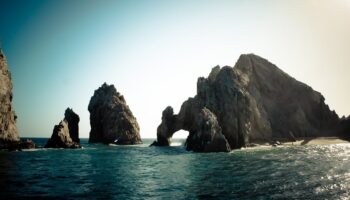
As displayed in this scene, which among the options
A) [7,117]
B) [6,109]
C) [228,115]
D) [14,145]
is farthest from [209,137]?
[6,109]

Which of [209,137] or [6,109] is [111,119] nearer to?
[6,109]

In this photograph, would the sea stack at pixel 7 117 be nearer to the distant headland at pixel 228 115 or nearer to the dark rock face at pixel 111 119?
the distant headland at pixel 228 115

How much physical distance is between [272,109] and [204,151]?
68.5 metres

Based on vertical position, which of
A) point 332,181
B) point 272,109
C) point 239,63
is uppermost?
point 239,63

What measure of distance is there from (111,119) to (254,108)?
70708 mm

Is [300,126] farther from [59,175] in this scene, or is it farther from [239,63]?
[59,175]

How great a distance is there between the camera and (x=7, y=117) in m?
92.1

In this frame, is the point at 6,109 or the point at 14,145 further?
the point at 6,109

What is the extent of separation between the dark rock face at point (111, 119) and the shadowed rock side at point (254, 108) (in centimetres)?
2459

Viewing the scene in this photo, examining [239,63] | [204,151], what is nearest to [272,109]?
[239,63]

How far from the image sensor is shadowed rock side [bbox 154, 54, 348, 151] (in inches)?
3903

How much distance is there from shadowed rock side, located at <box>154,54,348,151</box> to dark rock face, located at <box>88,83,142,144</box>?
24586 millimetres

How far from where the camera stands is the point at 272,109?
13662 cm

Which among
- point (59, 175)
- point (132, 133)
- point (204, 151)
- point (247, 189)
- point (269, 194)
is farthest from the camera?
point (132, 133)
